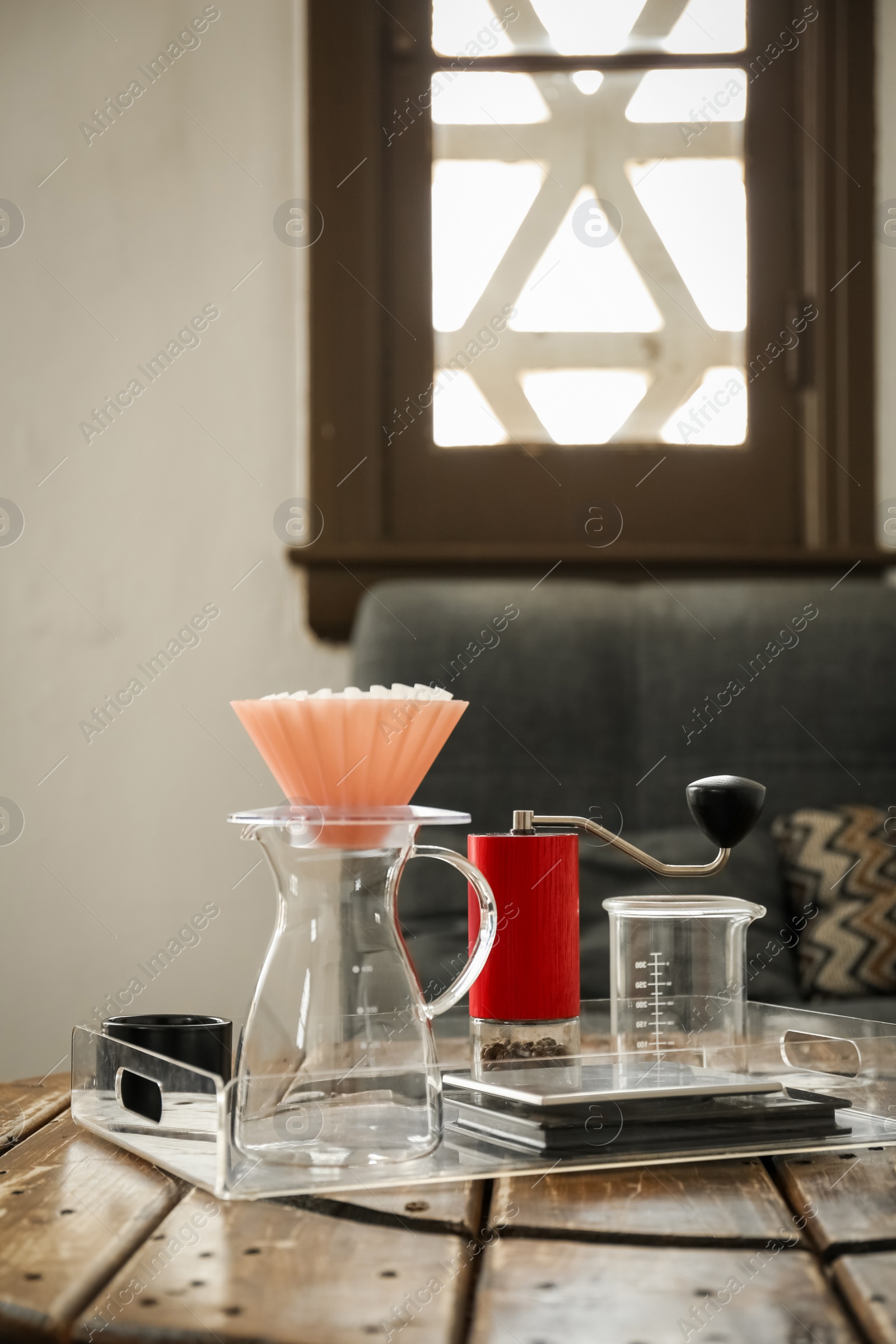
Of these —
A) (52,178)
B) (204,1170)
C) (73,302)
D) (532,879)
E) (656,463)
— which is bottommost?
(204,1170)

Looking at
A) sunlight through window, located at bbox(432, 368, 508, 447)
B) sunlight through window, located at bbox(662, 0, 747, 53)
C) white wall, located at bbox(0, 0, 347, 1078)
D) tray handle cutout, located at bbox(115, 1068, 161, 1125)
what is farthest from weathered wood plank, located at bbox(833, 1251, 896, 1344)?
sunlight through window, located at bbox(662, 0, 747, 53)

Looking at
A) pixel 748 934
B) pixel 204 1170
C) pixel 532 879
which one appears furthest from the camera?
pixel 748 934

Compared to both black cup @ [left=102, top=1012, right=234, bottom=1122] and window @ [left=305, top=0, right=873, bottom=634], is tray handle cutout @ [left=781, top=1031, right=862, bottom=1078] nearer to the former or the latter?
black cup @ [left=102, top=1012, right=234, bottom=1122]

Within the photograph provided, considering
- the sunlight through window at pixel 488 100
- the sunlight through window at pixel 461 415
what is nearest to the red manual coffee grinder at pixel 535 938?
the sunlight through window at pixel 461 415

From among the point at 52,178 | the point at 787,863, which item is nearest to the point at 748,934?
the point at 787,863

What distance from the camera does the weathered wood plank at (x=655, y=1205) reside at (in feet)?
1.83

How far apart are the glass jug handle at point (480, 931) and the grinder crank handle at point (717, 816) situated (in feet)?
0.32

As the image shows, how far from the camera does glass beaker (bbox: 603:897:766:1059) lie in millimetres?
778

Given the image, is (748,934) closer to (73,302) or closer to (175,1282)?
(175,1282)

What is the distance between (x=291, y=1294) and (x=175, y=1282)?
5 cm

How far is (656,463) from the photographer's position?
226 centimetres

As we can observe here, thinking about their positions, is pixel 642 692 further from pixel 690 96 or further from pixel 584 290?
pixel 690 96

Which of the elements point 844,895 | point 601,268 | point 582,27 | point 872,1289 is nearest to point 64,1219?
point 872,1289

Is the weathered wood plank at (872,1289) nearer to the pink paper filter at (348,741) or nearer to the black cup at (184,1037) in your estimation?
the pink paper filter at (348,741)
